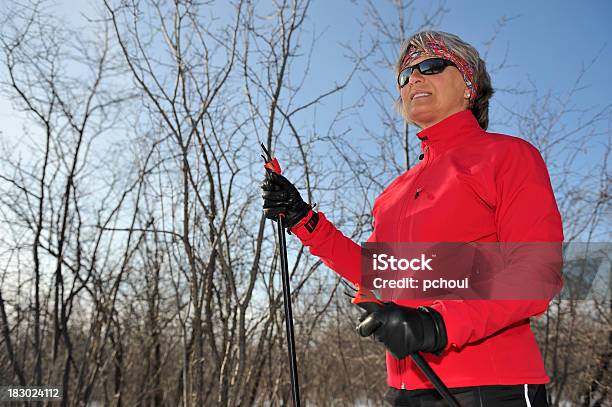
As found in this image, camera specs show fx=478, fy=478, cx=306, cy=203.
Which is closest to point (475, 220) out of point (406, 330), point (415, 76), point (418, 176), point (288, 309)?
point (418, 176)

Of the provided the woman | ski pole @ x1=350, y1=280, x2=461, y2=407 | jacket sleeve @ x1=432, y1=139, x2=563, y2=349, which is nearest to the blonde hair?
the woman

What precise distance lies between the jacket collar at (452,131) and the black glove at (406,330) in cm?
61

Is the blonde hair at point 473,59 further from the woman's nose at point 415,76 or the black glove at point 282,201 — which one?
the black glove at point 282,201

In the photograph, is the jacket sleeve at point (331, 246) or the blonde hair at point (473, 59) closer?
the blonde hair at point (473, 59)

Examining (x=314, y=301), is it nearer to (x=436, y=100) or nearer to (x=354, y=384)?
(x=354, y=384)

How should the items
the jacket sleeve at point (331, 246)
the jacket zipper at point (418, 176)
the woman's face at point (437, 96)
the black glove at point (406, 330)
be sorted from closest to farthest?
the black glove at point (406, 330), the jacket zipper at point (418, 176), the woman's face at point (437, 96), the jacket sleeve at point (331, 246)

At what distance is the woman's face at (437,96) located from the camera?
147 cm

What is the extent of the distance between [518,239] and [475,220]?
139mm

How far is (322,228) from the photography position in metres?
1.67

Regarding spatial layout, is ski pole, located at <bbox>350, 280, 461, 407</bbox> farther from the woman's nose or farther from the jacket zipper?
the woman's nose

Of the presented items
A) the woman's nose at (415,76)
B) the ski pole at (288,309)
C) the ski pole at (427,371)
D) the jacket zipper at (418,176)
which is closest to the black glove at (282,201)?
the ski pole at (288,309)

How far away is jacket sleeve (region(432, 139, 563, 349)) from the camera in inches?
39.7

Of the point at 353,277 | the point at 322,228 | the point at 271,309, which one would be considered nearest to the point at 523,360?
the point at 353,277

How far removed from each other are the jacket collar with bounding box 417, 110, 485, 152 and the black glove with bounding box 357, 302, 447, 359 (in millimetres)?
605
